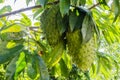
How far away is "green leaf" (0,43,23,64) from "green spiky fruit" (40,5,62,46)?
0.10m

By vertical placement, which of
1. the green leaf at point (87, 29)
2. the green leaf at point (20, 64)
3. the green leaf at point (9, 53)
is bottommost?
the green leaf at point (20, 64)

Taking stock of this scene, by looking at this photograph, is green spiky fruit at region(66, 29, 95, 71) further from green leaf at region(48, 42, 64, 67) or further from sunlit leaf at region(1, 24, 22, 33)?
sunlit leaf at region(1, 24, 22, 33)

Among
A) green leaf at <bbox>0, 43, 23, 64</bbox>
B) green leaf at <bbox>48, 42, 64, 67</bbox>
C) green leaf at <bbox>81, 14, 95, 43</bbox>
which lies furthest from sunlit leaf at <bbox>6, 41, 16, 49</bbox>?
green leaf at <bbox>81, 14, 95, 43</bbox>

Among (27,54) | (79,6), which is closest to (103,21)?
(79,6)

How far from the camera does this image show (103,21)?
129 centimetres

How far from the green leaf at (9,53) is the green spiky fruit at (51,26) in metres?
0.10

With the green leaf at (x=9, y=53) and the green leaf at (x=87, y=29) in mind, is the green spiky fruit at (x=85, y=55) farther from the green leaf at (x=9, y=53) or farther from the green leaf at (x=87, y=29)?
the green leaf at (x=9, y=53)

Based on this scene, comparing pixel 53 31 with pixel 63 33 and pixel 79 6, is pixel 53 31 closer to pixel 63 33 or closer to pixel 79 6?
pixel 63 33

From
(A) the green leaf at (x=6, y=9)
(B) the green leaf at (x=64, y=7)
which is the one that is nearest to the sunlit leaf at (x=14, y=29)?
(B) the green leaf at (x=64, y=7)

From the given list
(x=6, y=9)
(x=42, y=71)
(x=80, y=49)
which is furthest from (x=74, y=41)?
(x=6, y=9)

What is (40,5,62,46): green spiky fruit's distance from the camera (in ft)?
3.18

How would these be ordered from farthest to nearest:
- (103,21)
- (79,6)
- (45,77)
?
1. (103,21)
2. (79,6)
3. (45,77)

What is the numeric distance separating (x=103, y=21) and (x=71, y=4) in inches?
12.2

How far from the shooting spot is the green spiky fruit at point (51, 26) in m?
0.97
